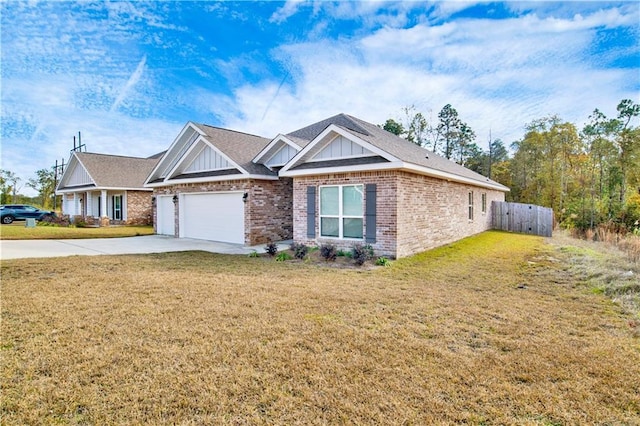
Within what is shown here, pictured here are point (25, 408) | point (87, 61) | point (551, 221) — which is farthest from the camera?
point (551, 221)

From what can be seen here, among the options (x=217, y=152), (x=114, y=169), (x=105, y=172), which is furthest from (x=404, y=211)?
(x=114, y=169)

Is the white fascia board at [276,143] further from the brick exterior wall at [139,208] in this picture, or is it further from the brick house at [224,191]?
the brick exterior wall at [139,208]

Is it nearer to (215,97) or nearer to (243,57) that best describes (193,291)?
(243,57)

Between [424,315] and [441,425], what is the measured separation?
255 cm

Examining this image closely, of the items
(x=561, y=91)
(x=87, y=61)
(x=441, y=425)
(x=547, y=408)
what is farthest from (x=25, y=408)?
(x=561, y=91)

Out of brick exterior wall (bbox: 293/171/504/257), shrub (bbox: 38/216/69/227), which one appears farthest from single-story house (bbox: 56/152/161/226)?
brick exterior wall (bbox: 293/171/504/257)

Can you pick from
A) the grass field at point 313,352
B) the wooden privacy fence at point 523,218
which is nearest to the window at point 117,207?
the grass field at point 313,352

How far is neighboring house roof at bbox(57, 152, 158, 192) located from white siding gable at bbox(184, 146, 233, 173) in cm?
993

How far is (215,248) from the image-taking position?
12422mm

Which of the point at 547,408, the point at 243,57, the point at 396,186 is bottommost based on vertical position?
the point at 547,408

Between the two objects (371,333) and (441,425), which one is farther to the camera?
(371,333)

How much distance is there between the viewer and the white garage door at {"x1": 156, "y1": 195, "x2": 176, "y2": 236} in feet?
56.4

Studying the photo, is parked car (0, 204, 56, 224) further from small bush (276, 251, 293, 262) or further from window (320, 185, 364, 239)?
window (320, 185, 364, 239)

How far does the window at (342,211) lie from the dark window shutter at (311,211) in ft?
→ 0.86
